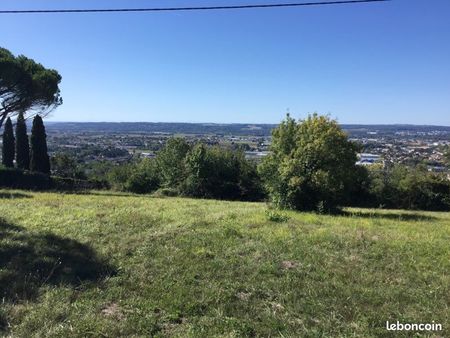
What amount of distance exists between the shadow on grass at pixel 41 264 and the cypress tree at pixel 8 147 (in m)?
34.7

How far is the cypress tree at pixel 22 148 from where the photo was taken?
3956 centimetres

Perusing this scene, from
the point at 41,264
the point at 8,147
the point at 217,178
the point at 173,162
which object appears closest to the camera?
the point at 41,264

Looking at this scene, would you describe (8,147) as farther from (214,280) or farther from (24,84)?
(214,280)

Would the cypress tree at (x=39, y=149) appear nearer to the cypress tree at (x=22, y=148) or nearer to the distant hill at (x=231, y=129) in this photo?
the cypress tree at (x=22, y=148)

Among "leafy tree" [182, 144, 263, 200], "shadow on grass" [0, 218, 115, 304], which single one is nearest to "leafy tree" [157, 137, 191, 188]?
"leafy tree" [182, 144, 263, 200]

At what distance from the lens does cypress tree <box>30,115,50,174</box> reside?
3869 centimetres

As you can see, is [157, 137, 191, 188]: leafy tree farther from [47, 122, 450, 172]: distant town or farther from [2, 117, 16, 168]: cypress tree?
[2, 117, 16, 168]: cypress tree

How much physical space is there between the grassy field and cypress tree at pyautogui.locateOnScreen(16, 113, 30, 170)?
32.1m

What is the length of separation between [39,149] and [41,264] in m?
34.6

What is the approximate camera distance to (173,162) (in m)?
42.5

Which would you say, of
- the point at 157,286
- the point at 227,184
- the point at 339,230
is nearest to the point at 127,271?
the point at 157,286

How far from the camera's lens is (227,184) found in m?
38.0

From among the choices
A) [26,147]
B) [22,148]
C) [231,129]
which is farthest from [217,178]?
[231,129]

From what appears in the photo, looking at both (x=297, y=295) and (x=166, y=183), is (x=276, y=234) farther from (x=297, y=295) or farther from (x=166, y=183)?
(x=166, y=183)
